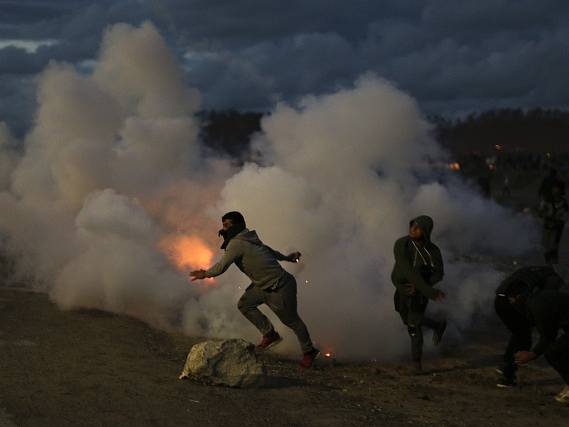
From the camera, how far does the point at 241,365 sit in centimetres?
812

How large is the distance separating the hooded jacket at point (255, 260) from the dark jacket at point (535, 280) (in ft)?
7.31

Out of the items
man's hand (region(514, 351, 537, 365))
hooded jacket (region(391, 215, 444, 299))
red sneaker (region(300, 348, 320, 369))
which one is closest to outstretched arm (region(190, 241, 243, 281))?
red sneaker (region(300, 348, 320, 369))

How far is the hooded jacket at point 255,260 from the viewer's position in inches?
353

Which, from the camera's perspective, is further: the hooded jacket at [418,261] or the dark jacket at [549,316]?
the hooded jacket at [418,261]

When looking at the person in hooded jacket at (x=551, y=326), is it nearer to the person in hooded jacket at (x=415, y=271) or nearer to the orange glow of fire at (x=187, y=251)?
the person in hooded jacket at (x=415, y=271)

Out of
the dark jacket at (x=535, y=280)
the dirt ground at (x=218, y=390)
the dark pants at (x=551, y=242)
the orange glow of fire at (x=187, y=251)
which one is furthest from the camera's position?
the dark pants at (x=551, y=242)

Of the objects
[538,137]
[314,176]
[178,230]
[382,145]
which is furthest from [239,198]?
[538,137]

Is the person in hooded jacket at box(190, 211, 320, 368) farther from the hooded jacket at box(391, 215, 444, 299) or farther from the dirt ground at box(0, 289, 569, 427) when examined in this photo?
the hooded jacket at box(391, 215, 444, 299)

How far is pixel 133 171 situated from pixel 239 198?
4149mm

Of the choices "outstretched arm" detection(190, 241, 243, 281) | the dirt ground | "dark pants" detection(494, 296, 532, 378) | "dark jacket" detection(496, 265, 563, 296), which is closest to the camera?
the dirt ground

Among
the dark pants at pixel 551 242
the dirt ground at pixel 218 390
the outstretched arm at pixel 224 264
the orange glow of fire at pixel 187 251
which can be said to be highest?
the dark pants at pixel 551 242

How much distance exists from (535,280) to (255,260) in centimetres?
268

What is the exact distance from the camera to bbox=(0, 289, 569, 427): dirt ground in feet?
23.2

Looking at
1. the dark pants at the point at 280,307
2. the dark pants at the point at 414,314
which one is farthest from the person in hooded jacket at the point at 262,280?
the dark pants at the point at 414,314
